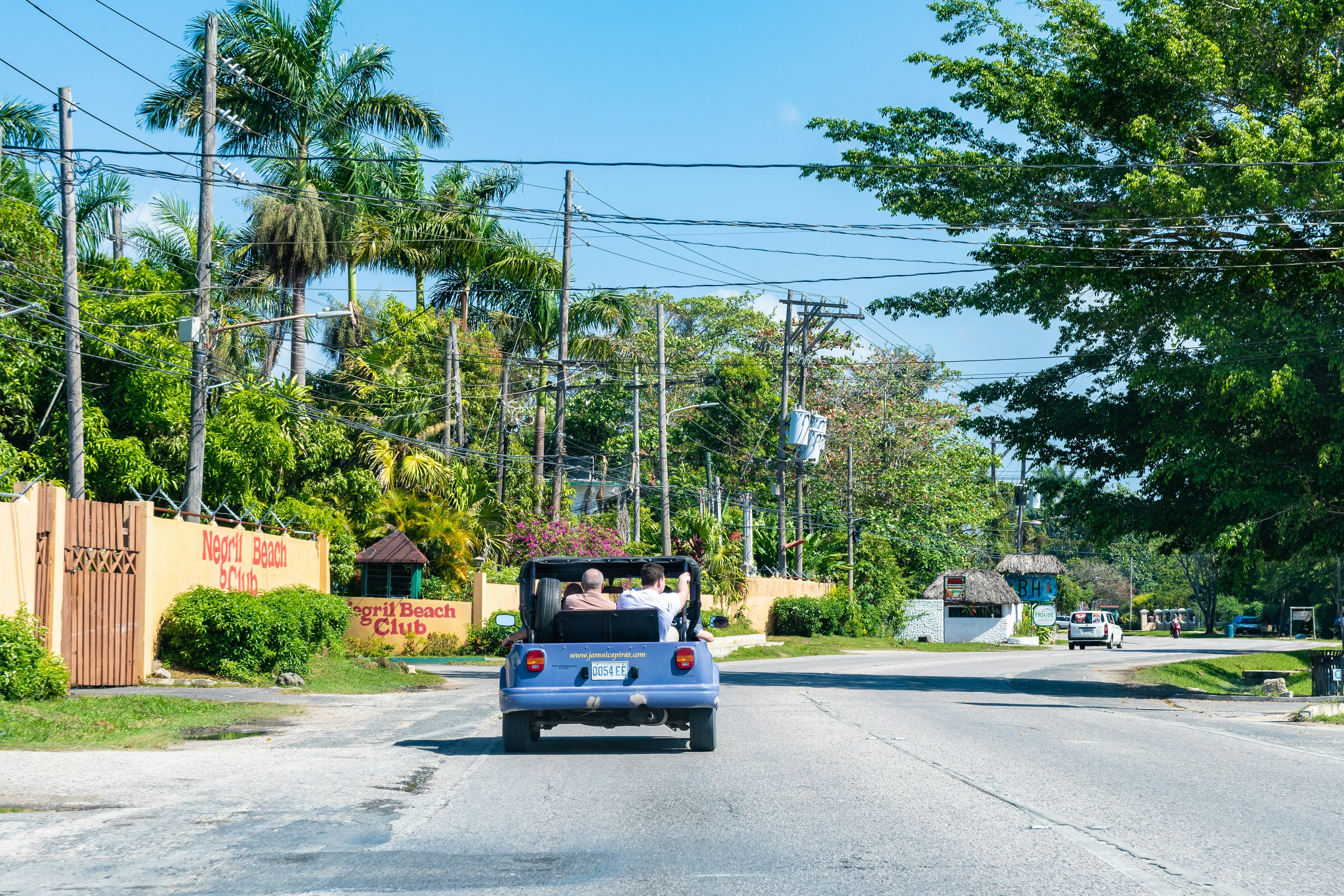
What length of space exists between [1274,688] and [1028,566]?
57.4 m

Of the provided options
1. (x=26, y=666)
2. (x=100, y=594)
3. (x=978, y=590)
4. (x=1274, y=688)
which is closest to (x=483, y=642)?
(x=100, y=594)

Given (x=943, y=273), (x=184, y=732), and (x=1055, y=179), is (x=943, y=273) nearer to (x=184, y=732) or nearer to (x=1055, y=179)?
(x=1055, y=179)

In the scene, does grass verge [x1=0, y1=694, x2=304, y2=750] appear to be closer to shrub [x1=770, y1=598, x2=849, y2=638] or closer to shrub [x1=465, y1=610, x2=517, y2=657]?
shrub [x1=465, y1=610, x2=517, y2=657]

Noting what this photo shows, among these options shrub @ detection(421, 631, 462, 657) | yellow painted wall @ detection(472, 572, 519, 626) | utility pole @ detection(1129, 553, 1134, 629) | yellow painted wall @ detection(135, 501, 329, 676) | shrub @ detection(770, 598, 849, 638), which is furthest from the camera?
utility pole @ detection(1129, 553, 1134, 629)

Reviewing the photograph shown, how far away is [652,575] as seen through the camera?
1251cm

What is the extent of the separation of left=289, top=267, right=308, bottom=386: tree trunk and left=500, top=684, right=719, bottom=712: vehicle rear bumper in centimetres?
2819

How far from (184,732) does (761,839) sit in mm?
8678

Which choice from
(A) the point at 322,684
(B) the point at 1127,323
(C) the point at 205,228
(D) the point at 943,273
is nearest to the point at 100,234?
(C) the point at 205,228

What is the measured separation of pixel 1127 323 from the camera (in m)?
26.8

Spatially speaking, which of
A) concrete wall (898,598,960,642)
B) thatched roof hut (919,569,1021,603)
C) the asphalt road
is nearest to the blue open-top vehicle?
the asphalt road

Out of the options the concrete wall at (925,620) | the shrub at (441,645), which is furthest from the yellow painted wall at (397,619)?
the concrete wall at (925,620)

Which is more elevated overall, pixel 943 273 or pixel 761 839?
pixel 943 273

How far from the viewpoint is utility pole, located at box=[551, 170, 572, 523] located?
123 ft

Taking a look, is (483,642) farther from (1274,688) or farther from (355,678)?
(1274,688)
